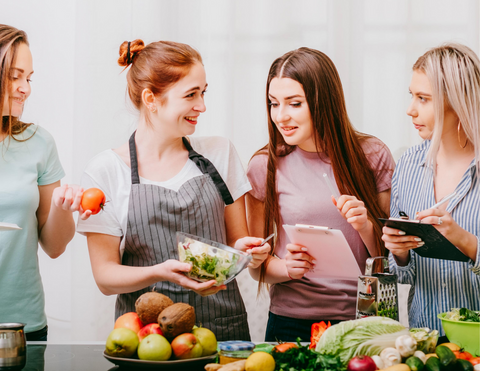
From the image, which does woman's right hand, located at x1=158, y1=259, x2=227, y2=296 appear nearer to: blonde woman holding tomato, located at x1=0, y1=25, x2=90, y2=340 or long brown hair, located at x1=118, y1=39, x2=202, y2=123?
blonde woman holding tomato, located at x1=0, y1=25, x2=90, y2=340

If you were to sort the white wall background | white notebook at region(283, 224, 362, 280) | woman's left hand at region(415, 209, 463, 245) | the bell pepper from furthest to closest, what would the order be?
the white wall background, white notebook at region(283, 224, 362, 280), woman's left hand at region(415, 209, 463, 245), the bell pepper

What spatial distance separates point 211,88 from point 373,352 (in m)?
1.89

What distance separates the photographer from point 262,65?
2.74 m

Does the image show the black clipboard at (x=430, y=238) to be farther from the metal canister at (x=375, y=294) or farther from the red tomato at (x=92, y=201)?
the red tomato at (x=92, y=201)

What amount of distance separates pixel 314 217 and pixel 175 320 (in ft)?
2.86

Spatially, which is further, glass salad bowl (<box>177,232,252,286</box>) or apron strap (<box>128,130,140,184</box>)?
apron strap (<box>128,130,140,184</box>)

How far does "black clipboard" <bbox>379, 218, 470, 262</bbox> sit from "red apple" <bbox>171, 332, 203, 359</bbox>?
0.59 m

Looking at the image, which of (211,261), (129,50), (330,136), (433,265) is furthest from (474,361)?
(129,50)

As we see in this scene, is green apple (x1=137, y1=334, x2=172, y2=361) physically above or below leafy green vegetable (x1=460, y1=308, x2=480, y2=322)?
below

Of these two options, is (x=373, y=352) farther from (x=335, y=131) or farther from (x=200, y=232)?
(x=335, y=131)

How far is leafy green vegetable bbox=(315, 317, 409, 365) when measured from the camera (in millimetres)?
1174

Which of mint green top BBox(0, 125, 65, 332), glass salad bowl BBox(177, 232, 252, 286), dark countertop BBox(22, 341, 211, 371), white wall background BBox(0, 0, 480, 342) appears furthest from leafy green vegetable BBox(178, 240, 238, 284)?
white wall background BBox(0, 0, 480, 342)

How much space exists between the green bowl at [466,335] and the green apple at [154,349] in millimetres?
744

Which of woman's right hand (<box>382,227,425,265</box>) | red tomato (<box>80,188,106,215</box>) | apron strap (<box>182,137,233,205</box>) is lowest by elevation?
woman's right hand (<box>382,227,425,265</box>)
